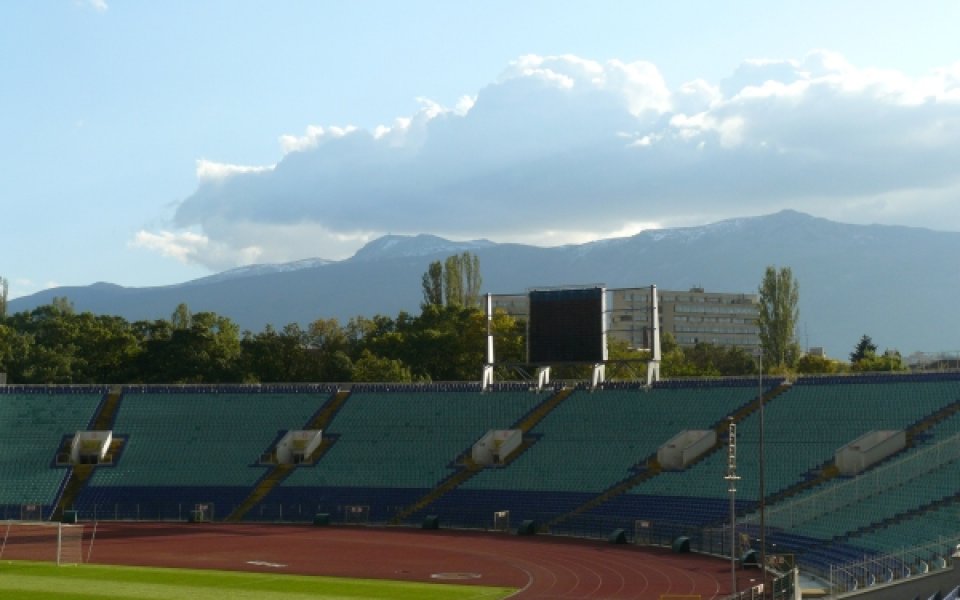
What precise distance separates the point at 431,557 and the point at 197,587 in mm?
11540

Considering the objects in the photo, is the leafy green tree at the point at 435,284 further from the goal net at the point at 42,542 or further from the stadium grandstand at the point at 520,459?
the goal net at the point at 42,542

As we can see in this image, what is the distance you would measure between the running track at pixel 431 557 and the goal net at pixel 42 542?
3.26 ft

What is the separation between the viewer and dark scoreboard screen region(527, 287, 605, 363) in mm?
66812

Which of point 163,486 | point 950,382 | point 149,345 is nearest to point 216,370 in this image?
point 149,345

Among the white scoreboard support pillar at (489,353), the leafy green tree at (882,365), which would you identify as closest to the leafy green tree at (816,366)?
the leafy green tree at (882,365)

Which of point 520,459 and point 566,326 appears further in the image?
point 566,326

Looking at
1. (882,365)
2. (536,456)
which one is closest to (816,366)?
(882,365)

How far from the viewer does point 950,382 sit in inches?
2283

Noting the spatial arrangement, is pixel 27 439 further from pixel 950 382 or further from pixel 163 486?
pixel 950 382

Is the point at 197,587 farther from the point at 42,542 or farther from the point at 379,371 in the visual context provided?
the point at 379,371

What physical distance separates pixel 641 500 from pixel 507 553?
8.96 metres

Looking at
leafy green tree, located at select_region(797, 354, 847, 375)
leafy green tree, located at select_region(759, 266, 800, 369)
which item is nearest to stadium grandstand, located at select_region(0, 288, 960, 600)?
leafy green tree, located at select_region(797, 354, 847, 375)

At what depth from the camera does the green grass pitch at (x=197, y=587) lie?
136 ft

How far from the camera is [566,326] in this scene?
221 ft
